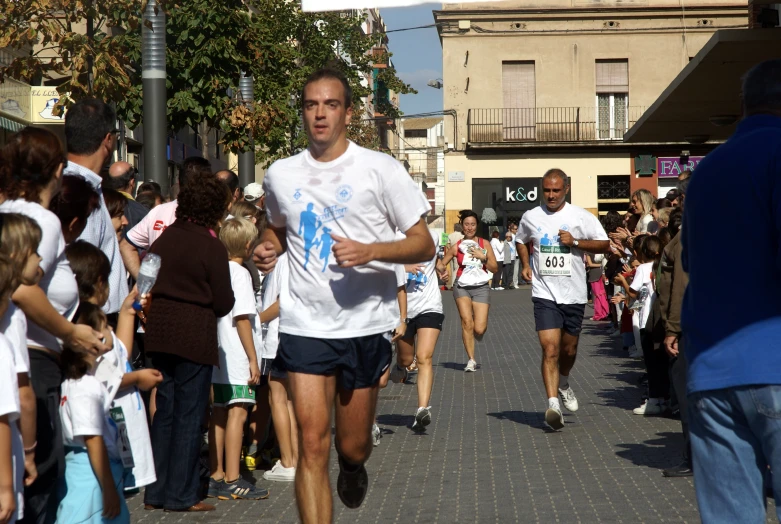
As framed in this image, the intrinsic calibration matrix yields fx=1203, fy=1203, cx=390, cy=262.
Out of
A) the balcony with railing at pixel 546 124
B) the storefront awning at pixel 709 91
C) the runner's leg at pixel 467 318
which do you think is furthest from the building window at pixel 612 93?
the runner's leg at pixel 467 318

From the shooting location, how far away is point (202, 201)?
7.29m

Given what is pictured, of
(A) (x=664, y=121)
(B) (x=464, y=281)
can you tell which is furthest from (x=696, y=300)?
(A) (x=664, y=121)

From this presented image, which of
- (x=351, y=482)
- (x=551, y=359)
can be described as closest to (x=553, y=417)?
(x=551, y=359)

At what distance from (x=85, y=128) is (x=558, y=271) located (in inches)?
206

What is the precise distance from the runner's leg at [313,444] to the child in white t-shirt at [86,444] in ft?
2.79

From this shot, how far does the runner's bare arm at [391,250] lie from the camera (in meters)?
5.15

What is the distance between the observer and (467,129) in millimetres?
43562

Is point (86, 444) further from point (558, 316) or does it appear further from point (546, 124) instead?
point (546, 124)

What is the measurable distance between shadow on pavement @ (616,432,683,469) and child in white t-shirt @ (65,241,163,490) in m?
4.35

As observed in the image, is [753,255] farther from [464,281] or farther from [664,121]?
[664,121]

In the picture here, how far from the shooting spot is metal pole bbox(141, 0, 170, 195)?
11.4m

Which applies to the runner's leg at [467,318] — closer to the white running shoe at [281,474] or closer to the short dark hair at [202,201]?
the white running shoe at [281,474]

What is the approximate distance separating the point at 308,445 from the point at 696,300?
6.94ft

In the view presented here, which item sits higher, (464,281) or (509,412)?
(464,281)
